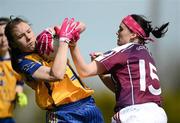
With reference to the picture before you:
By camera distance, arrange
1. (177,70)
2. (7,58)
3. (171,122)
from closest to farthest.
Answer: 1. (7,58)
2. (171,122)
3. (177,70)

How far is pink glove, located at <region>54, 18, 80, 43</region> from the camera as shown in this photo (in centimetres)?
637

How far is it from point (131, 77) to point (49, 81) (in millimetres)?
686

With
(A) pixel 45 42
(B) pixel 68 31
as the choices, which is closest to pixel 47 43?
(A) pixel 45 42

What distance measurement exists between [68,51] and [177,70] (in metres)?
12.0

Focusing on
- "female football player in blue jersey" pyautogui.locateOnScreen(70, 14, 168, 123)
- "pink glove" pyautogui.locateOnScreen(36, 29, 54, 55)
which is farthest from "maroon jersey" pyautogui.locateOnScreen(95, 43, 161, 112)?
"pink glove" pyautogui.locateOnScreen(36, 29, 54, 55)

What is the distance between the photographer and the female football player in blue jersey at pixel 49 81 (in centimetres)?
654

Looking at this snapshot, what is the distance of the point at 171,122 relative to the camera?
571 inches

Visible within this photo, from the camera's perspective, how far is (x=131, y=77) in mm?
6465

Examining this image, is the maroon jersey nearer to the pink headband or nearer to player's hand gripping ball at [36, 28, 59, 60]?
the pink headband

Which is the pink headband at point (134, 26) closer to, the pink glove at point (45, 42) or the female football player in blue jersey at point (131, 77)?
the female football player in blue jersey at point (131, 77)

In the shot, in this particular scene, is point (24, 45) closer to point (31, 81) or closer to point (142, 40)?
point (31, 81)

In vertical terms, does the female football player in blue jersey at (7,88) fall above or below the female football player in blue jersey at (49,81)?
below

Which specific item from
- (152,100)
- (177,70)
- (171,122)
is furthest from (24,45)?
(177,70)

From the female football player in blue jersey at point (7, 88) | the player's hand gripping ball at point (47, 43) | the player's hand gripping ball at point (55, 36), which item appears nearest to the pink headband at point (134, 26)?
the player's hand gripping ball at point (55, 36)
